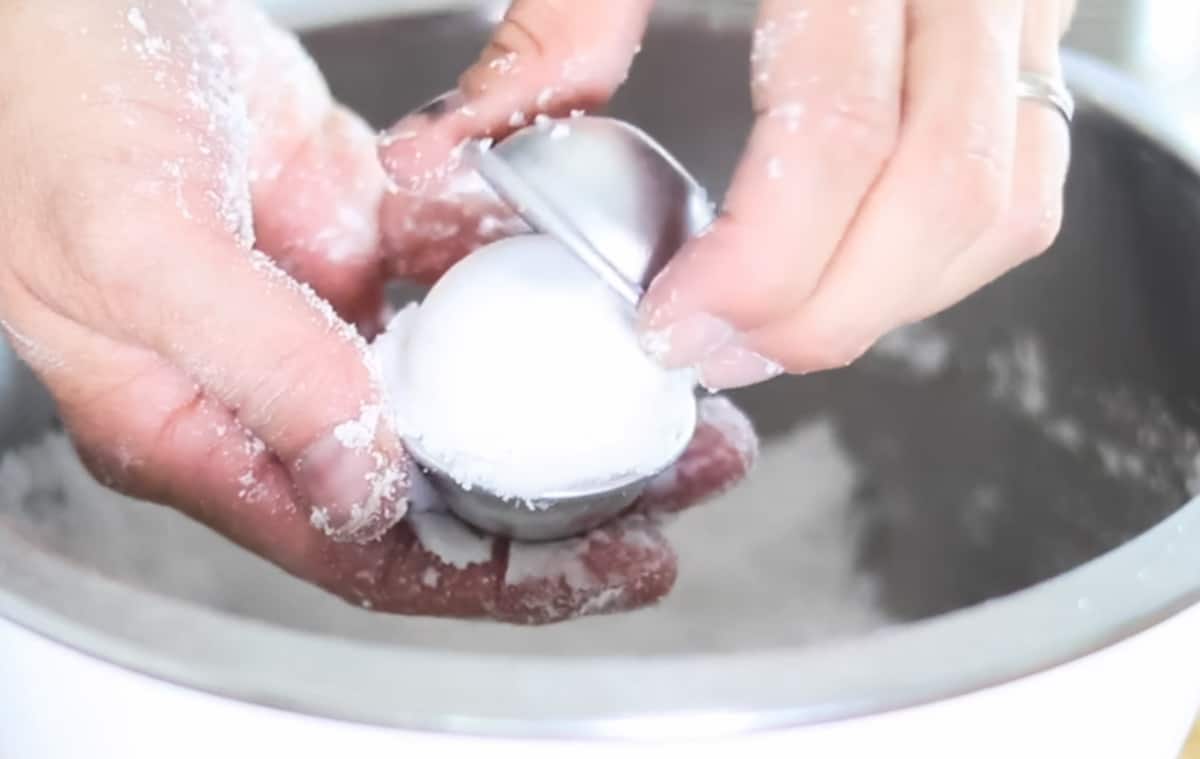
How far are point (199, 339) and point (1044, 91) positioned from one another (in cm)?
23

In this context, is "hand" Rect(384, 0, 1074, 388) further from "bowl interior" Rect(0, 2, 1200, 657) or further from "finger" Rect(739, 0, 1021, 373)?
"bowl interior" Rect(0, 2, 1200, 657)

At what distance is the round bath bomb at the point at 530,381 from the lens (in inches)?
13.3

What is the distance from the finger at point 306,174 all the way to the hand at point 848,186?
0.20 metres

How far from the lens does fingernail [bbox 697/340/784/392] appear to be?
1.03 feet

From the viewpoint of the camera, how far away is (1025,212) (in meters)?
0.32

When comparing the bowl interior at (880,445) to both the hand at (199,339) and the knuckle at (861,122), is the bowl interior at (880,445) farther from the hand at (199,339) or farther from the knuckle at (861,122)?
the knuckle at (861,122)

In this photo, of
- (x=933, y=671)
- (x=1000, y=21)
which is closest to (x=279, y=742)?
(x=933, y=671)

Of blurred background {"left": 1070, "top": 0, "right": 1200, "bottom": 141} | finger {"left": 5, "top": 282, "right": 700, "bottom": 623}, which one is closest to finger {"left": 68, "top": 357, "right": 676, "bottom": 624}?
finger {"left": 5, "top": 282, "right": 700, "bottom": 623}

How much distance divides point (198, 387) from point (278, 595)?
0.23 feet

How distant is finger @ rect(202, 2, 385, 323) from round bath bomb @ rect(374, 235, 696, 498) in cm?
12

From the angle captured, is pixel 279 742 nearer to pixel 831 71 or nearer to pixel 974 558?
pixel 831 71

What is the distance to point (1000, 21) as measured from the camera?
30 cm

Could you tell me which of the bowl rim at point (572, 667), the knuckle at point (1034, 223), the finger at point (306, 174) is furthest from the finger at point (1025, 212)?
the finger at point (306, 174)

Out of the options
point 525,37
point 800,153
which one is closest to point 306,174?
point 525,37
